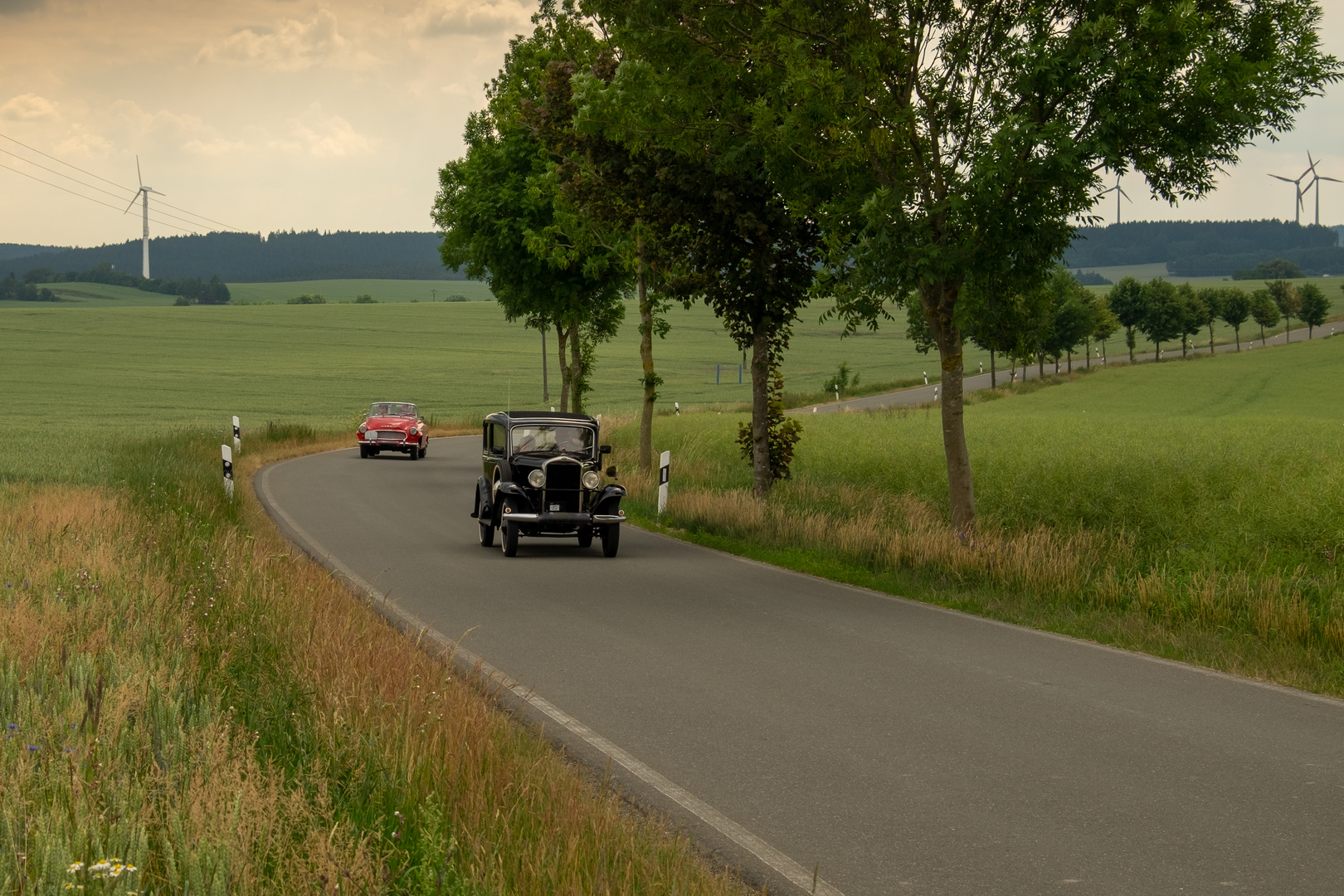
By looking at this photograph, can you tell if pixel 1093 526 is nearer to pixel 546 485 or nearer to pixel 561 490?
pixel 561 490

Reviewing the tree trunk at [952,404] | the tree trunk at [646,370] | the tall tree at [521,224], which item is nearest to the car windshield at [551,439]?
the tree trunk at [952,404]

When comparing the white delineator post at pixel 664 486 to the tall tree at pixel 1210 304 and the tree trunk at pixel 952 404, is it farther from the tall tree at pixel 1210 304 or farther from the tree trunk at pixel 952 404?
the tall tree at pixel 1210 304

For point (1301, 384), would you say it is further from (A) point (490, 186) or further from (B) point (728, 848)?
(B) point (728, 848)

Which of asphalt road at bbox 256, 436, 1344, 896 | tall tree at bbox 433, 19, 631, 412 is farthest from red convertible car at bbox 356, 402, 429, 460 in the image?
asphalt road at bbox 256, 436, 1344, 896

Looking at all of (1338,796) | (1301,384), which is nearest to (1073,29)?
(1338,796)

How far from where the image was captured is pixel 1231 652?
30.9ft

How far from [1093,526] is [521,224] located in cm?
2165

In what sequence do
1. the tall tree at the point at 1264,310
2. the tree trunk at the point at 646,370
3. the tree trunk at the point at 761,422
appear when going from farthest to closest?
the tall tree at the point at 1264,310 < the tree trunk at the point at 646,370 < the tree trunk at the point at 761,422

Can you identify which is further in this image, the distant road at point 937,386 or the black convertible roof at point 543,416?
the distant road at point 937,386

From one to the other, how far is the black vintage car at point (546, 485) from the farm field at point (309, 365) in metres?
12.7

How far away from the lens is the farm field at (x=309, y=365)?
2530 inches

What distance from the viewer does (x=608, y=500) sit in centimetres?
1594

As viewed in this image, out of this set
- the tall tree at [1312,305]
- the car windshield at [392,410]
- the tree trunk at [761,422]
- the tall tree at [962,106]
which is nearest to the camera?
the tall tree at [962,106]

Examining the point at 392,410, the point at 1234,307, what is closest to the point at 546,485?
the point at 392,410
